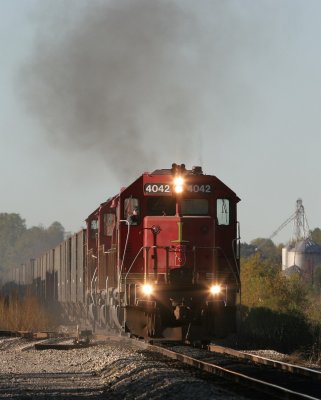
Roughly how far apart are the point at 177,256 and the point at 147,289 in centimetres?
103

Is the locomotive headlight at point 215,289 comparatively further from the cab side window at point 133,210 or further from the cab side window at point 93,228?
the cab side window at point 93,228

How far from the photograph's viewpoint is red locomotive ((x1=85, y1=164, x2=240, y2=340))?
2052 centimetres

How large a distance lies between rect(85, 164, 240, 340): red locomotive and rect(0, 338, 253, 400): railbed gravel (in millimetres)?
992

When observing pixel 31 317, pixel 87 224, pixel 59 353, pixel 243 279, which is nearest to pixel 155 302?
pixel 59 353

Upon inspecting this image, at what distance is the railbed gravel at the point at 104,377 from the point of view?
1285 cm

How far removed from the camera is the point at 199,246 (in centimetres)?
2122

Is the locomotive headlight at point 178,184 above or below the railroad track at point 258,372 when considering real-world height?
above

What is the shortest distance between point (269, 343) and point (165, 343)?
14.0 feet

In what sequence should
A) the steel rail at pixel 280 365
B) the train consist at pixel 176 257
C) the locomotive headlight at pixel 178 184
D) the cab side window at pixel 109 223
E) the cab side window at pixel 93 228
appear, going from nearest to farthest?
the steel rail at pixel 280 365 < the train consist at pixel 176 257 < the locomotive headlight at pixel 178 184 < the cab side window at pixel 109 223 < the cab side window at pixel 93 228

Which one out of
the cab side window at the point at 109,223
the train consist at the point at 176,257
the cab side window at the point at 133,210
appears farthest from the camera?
the cab side window at the point at 109,223

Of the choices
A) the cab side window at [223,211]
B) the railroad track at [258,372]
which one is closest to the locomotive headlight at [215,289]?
the railroad track at [258,372]

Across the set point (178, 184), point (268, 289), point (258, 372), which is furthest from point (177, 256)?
point (268, 289)

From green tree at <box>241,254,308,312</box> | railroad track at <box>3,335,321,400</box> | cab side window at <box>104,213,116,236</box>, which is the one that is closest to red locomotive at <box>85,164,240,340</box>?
railroad track at <box>3,335,321,400</box>

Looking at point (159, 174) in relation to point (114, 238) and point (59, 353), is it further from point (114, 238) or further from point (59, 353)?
point (59, 353)
